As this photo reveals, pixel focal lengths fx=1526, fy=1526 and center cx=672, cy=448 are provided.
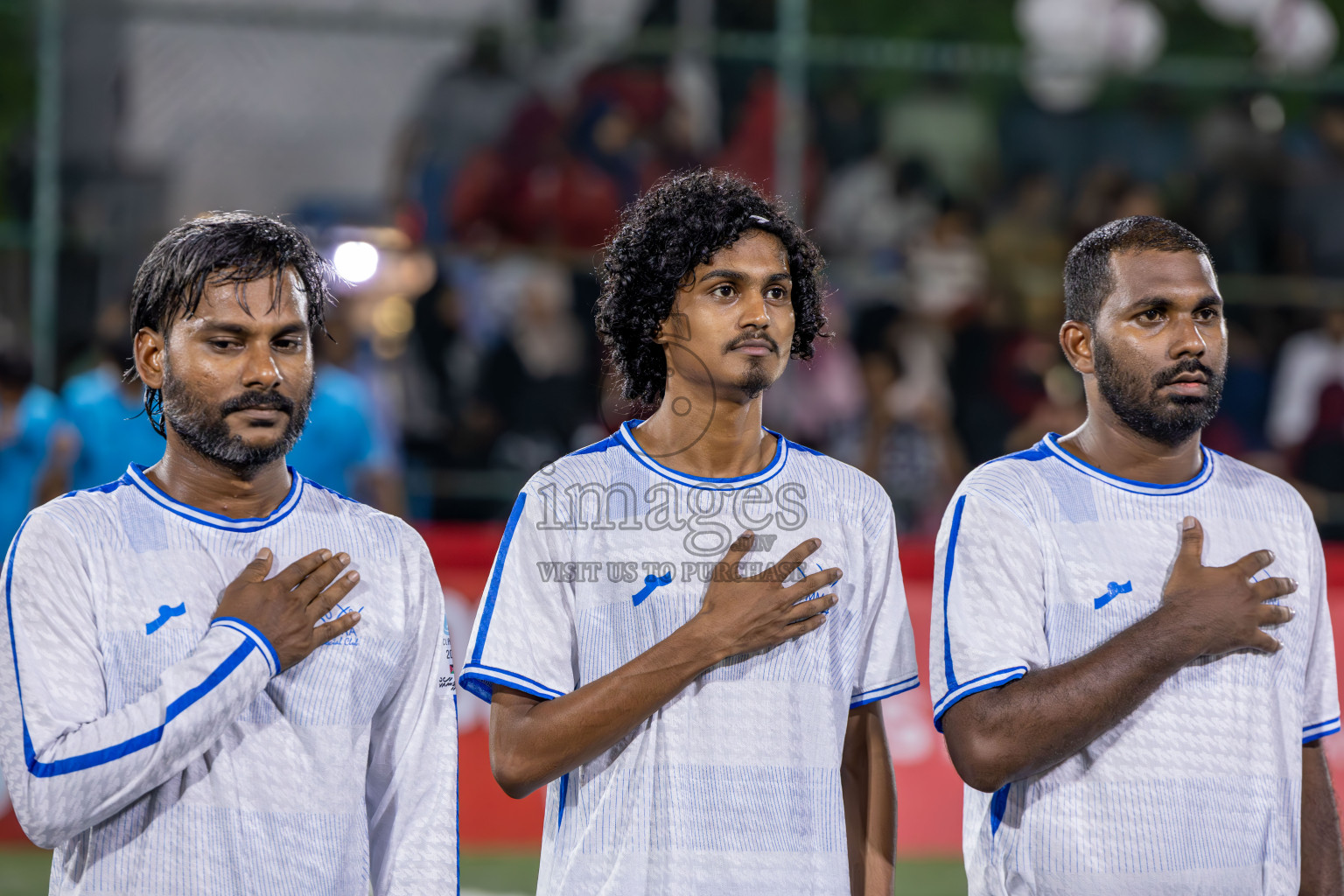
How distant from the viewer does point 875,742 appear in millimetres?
A: 3416

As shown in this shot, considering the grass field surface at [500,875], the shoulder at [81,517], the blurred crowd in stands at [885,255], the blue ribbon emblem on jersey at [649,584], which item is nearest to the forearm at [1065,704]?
the blue ribbon emblem on jersey at [649,584]

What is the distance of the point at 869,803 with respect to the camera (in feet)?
11.1

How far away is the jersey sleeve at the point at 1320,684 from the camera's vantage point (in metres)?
3.47

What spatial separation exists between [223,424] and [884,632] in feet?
4.91

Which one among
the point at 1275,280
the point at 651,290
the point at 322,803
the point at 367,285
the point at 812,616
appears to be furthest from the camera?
the point at 1275,280

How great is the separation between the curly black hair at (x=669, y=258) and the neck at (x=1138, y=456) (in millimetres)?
778

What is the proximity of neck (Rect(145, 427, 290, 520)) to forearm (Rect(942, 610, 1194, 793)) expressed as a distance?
5.21ft

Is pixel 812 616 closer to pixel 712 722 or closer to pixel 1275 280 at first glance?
pixel 712 722

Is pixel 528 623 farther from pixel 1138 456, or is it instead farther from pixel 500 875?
pixel 500 875

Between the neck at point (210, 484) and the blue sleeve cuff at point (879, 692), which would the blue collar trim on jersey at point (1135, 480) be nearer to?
the blue sleeve cuff at point (879, 692)

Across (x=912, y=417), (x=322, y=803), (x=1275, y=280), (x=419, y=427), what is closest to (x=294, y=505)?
(x=322, y=803)

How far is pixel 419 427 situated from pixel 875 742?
7.08 metres

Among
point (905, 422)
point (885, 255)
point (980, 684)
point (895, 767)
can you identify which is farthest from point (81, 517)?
point (885, 255)

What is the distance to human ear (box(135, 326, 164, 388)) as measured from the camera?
3225mm
